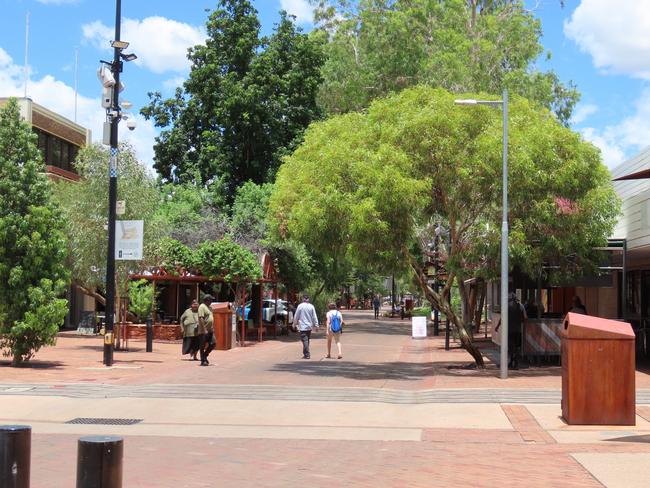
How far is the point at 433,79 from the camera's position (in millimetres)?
34375

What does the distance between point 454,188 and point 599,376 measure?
839cm

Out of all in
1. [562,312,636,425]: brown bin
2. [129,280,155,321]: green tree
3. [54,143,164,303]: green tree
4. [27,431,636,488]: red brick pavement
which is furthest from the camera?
[129,280,155,321]: green tree

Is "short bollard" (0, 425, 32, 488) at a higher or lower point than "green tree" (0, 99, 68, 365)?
lower

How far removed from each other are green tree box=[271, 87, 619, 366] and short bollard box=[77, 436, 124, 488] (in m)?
12.5

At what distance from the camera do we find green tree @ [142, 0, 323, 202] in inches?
1640

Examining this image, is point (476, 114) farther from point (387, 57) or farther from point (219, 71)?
point (219, 71)

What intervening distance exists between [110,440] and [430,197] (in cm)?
1411

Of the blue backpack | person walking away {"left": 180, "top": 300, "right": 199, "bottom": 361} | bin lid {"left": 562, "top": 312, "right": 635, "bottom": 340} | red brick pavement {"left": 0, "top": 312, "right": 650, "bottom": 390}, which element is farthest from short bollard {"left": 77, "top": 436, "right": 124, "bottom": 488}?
the blue backpack

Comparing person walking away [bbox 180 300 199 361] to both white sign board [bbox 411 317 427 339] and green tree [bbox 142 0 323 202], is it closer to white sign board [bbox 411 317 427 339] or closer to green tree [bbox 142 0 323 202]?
white sign board [bbox 411 317 427 339]

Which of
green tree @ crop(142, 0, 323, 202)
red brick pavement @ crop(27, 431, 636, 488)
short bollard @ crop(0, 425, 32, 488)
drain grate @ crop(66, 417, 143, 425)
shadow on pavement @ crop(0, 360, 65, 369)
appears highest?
green tree @ crop(142, 0, 323, 202)

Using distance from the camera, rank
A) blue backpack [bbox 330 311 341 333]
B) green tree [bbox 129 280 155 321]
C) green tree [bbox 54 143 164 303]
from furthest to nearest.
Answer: green tree [bbox 129 280 155 321] → green tree [bbox 54 143 164 303] → blue backpack [bbox 330 311 341 333]

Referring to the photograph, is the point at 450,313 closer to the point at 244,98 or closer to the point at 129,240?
the point at 129,240

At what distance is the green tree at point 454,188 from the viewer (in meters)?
17.9

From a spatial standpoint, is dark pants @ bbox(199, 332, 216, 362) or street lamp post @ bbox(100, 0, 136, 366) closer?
street lamp post @ bbox(100, 0, 136, 366)
